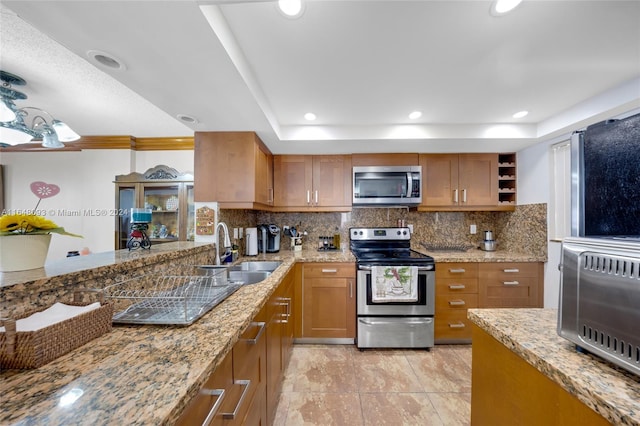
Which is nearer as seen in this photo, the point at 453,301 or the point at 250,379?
the point at 250,379

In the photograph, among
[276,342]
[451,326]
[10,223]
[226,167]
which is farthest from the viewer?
[451,326]

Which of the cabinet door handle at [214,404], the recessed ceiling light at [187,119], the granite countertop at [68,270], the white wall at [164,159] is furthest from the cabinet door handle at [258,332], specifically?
the white wall at [164,159]

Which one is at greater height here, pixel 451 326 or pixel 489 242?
pixel 489 242

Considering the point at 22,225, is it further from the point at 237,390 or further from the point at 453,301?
the point at 453,301

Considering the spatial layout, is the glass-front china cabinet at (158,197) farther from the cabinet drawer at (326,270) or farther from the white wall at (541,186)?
the white wall at (541,186)

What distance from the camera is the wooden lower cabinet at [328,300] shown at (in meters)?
Answer: 2.48

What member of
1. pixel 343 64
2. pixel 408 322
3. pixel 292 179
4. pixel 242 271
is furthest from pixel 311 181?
pixel 408 322

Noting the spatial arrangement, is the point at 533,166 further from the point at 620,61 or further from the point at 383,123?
the point at 383,123

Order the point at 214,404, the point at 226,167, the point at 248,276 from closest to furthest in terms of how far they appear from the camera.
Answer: the point at 214,404, the point at 248,276, the point at 226,167

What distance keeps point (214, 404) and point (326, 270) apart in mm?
1797

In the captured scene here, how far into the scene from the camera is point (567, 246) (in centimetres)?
72

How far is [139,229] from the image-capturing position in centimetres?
167

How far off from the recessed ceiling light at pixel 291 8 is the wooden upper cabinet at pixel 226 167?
1196 millimetres

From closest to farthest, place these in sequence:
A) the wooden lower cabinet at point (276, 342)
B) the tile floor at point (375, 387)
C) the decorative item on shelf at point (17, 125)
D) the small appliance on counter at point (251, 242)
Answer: the wooden lower cabinet at point (276, 342), the tile floor at point (375, 387), the decorative item on shelf at point (17, 125), the small appliance on counter at point (251, 242)
